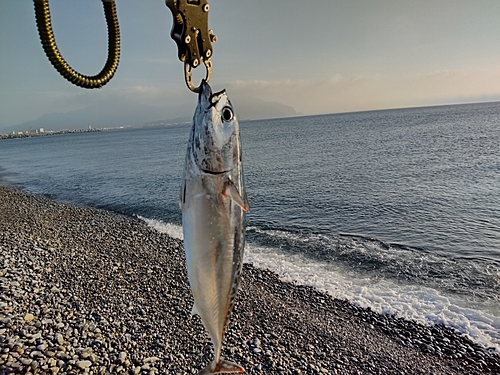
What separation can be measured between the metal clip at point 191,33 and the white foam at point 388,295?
36.9ft

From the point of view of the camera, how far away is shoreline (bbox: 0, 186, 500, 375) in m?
7.82

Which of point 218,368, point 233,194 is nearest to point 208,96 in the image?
point 233,194

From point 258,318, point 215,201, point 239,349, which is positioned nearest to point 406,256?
point 258,318

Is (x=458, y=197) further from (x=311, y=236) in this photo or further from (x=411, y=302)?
(x=411, y=302)

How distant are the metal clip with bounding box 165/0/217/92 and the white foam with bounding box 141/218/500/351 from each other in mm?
11244

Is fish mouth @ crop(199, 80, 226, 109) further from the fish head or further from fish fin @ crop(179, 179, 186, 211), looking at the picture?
fish fin @ crop(179, 179, 186, 211)

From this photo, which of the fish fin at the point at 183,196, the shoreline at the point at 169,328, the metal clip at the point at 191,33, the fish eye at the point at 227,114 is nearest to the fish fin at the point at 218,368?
the fish fin at the point at 183,196

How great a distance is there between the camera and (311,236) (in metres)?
19.4

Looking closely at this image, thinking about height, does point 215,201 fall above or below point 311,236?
above

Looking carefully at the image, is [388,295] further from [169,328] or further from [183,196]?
Result: [183,196]

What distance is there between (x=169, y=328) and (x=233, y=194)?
7812 millimetres

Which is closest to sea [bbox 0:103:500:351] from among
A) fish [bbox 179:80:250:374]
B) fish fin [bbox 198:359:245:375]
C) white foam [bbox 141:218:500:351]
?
white foam [bbox 141:218:500:351]

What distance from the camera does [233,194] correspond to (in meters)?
2.74

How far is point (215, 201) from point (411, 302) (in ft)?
38.7
